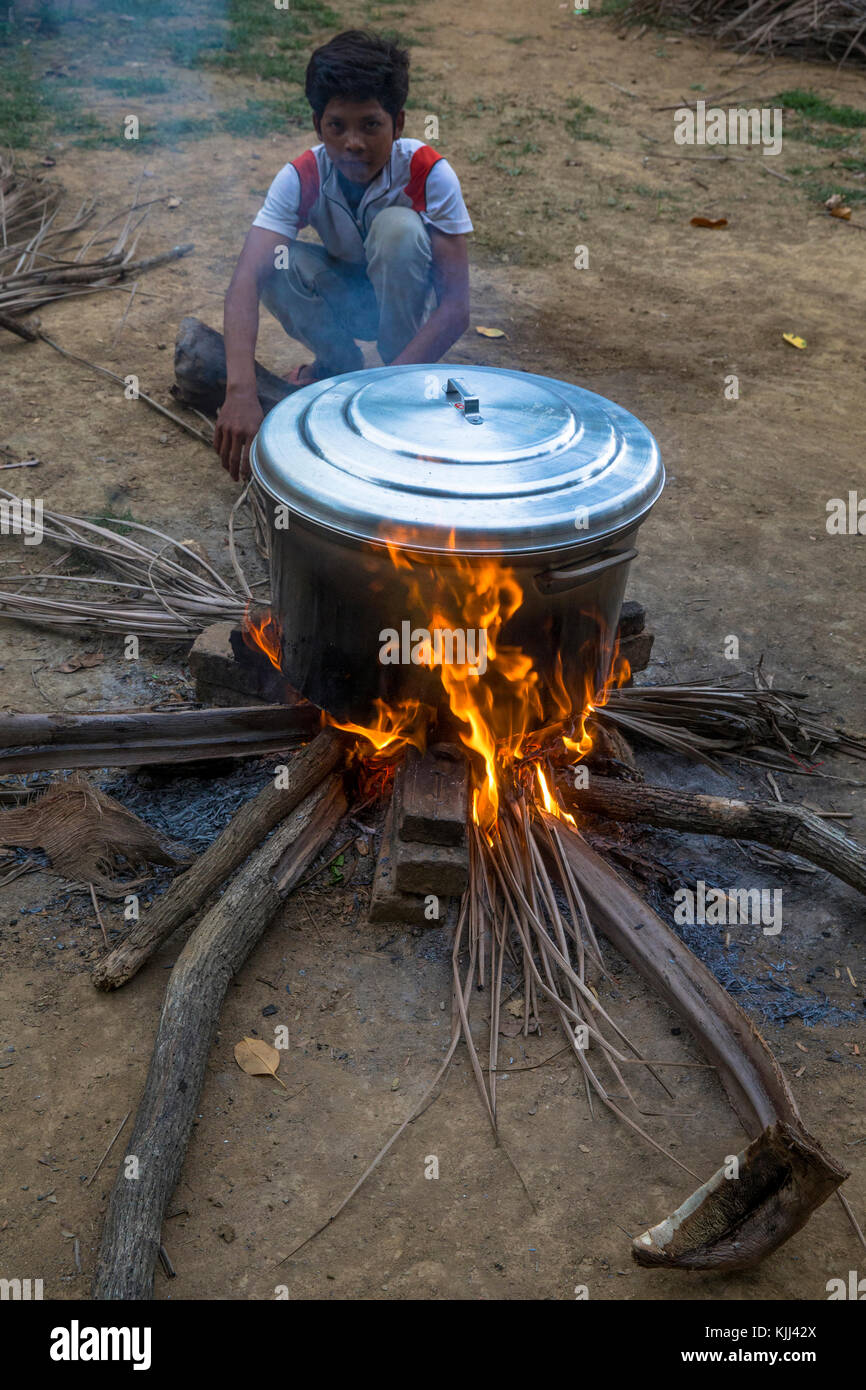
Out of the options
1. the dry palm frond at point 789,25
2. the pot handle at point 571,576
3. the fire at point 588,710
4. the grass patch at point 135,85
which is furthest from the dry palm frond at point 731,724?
the dry palm frond at point 789,25

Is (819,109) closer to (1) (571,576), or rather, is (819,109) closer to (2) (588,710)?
(2) (588,710)

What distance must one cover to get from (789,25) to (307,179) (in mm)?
8931

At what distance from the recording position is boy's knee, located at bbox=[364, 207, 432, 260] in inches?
162

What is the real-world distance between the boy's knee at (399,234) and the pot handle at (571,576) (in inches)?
87.4

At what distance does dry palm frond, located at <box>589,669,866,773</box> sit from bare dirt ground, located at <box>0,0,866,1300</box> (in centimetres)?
9

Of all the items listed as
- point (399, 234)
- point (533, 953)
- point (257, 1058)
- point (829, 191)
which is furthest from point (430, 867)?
point (829, 191)

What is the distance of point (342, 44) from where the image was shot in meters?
3.70

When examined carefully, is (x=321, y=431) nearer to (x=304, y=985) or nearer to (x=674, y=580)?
(x=304, y=985)

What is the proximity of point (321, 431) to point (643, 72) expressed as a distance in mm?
9486

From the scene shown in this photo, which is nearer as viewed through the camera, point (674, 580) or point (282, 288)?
point (674, 580)

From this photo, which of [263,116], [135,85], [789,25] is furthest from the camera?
[789,25]

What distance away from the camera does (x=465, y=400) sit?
256cm

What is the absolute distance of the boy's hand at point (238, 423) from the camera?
3531 millimetres
